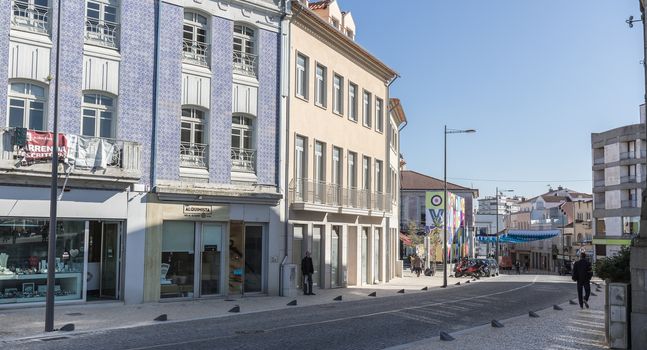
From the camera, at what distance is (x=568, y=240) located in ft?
334

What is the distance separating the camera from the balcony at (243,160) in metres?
24.8

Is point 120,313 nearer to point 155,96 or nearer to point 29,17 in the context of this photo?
point 155,96

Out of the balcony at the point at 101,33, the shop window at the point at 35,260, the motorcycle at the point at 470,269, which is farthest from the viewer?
the motorcycle at the point at 470,269

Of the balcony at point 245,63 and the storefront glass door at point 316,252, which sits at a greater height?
the balcony at point 245,63

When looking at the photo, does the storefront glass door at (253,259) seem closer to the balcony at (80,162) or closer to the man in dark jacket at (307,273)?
the man in dark jacket at (307,273)

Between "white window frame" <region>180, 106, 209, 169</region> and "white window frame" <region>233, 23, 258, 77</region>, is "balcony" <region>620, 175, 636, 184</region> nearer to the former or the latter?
"white window frame" <region>233, 23, 258, 77</region>

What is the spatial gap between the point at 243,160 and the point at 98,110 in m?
5.93

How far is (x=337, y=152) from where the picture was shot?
106 ft

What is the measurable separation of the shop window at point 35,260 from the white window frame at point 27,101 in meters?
2.80

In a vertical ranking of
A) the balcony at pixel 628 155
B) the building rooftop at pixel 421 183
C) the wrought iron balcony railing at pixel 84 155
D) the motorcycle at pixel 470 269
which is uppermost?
the balcony at pixel 628 155

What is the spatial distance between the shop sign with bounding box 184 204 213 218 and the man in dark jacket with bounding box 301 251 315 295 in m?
4.93

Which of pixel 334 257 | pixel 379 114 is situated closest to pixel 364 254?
pixel 334 257

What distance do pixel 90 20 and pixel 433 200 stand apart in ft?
107

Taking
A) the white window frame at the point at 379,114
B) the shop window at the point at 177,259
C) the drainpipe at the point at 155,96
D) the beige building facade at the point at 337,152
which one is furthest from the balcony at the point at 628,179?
the drainpipe at the point at 155,96
